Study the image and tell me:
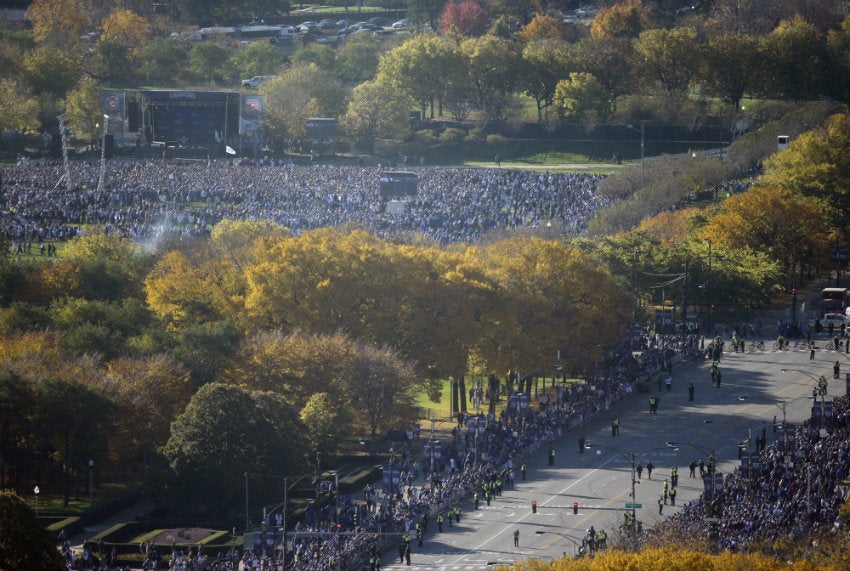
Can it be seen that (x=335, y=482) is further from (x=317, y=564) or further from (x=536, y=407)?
(x=536, y=407)

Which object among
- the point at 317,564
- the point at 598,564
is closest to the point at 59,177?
the point at 317,564

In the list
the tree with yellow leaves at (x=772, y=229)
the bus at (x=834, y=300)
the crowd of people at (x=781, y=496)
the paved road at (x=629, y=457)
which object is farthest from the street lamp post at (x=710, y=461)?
the tree with yellow leaves at (x=772, y=229)

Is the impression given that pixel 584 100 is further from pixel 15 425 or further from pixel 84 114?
pixel 15 425

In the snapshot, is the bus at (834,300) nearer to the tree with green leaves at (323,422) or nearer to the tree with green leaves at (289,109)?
the tree with green leaves at (323,422)

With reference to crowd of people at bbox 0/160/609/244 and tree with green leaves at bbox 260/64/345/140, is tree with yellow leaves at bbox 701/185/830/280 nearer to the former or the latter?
crowd of people at bbox 0/160/609/244

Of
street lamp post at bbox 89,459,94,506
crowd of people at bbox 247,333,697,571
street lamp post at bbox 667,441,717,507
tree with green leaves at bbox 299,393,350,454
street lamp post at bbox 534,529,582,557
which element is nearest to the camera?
crowd of people at bbox 247,333,697,571

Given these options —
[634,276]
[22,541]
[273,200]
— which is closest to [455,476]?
[22,541]

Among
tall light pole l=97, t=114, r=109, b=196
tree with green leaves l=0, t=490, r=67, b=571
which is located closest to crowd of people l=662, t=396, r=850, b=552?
tree with green leaves l=0, t=490, r=67, b=571
